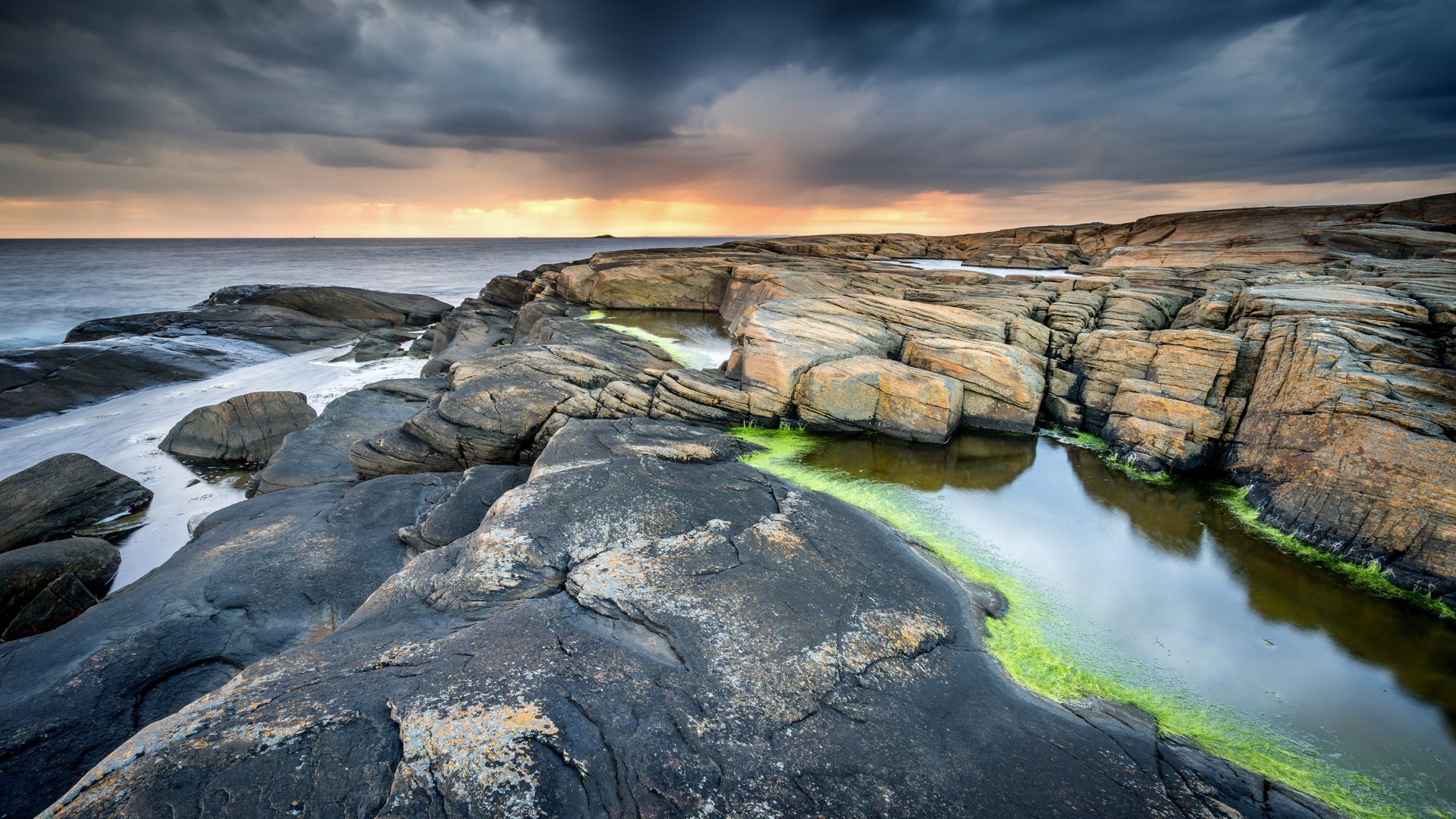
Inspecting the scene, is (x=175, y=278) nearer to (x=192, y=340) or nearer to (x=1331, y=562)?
(x=192, y=340)

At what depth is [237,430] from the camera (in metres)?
16.0

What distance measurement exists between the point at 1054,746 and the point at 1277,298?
52.0 ft

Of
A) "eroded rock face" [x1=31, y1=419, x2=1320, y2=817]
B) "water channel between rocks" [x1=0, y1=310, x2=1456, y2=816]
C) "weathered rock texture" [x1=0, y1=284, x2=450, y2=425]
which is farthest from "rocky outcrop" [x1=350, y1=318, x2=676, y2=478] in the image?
"weathered rock texture" [x1=0, y1=284, x2=450, y2=425]

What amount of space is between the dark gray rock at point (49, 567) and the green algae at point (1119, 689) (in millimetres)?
14302

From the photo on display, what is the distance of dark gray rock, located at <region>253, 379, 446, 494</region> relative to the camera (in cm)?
1289

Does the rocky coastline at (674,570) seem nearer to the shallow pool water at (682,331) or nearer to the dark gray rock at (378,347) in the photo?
the shallow pool water at (682,331)

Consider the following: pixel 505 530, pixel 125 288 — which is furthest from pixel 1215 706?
pixel 125 288

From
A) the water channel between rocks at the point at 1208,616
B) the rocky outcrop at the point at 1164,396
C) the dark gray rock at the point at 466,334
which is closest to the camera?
the water channel between rocks at the point at 1208,616

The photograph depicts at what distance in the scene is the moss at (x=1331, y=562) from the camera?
8.32 metres

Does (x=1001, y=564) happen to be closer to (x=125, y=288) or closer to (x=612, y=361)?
(x=612, y=361)

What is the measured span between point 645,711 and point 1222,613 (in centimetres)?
877

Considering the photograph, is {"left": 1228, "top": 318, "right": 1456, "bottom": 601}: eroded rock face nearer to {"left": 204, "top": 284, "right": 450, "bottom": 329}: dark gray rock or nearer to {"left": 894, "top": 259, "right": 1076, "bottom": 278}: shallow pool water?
{"left": 894, "top": 259, "right": 1076, "bottom": 278}: shallow pool water

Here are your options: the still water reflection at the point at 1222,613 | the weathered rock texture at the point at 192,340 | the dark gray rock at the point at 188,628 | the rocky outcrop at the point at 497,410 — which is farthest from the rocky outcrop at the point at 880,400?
the weathered rock texture at the point at 192,340

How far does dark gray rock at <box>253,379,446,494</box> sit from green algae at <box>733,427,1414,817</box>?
514 inches
